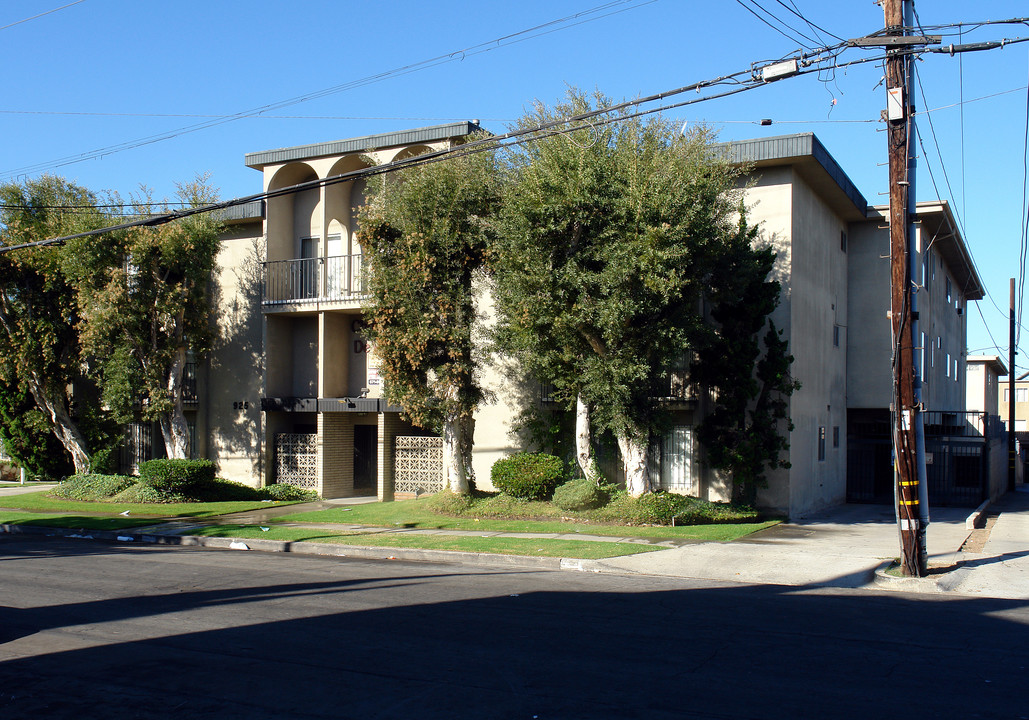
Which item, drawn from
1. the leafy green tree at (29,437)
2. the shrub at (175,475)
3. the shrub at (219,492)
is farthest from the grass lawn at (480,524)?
the leafy green tree at (29,437)

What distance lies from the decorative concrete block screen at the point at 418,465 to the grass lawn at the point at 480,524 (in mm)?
1371

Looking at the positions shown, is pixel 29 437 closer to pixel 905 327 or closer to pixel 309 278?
pixel 309 278

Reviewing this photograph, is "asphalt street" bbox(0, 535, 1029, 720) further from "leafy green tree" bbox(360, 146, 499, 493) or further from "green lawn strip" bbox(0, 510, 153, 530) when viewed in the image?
"leafy green tree" bbox(360, 146, 499, 493)

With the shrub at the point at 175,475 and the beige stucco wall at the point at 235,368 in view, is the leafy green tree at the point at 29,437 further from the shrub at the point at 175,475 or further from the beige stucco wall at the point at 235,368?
the shrub at the point at 175,475

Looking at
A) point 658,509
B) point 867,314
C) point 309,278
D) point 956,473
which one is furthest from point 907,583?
point 309,278

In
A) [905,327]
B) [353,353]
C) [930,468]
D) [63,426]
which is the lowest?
[930,468]

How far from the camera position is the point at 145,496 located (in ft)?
72.8

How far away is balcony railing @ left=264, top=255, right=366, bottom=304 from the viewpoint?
77.5ft

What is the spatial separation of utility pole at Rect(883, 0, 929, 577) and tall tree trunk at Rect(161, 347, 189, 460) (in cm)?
1853

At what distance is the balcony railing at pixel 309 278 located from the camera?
930 inches

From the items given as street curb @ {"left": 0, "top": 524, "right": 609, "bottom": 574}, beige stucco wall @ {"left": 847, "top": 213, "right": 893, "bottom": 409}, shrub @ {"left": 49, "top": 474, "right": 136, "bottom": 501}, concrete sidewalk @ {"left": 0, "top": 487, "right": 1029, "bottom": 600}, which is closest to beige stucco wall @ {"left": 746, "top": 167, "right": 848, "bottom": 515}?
beige stucco wall @ {"left": 847, "top": 213, "right": 893, "bottom": 409}

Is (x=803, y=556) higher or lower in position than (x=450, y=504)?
lower

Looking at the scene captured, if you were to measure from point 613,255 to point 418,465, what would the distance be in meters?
9.73

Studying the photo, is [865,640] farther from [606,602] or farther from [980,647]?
[606,602]
